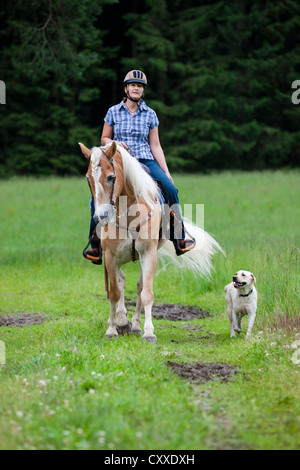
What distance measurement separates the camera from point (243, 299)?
7414 mm

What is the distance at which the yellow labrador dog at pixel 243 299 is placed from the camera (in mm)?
7281

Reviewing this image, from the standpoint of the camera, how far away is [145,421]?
13.2 ft

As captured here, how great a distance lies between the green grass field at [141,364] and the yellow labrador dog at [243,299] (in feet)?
0.58

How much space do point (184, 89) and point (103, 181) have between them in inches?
1405

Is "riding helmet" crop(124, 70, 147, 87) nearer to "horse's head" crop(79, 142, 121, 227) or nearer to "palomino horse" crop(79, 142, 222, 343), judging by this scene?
"palomino horse" crop(79, 142, 222, 343)

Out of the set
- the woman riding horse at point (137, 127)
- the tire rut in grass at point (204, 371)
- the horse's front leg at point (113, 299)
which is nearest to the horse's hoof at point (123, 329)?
the horse's front leg at point (113, 299)

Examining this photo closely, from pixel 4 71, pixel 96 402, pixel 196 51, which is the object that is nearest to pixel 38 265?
pixel 96 402

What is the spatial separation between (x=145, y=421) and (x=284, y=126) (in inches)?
1646

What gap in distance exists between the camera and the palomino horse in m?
6.19

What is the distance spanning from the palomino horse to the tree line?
1196 inches

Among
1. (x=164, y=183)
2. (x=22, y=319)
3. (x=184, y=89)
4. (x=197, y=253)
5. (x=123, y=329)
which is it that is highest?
(x=184, y=89)

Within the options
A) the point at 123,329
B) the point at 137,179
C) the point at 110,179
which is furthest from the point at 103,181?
the point at 123,329

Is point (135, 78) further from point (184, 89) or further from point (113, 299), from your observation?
point (184, 89)

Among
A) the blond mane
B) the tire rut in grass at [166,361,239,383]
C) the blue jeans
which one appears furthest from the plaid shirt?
the tire rut in grass at [166,361,239,383]
